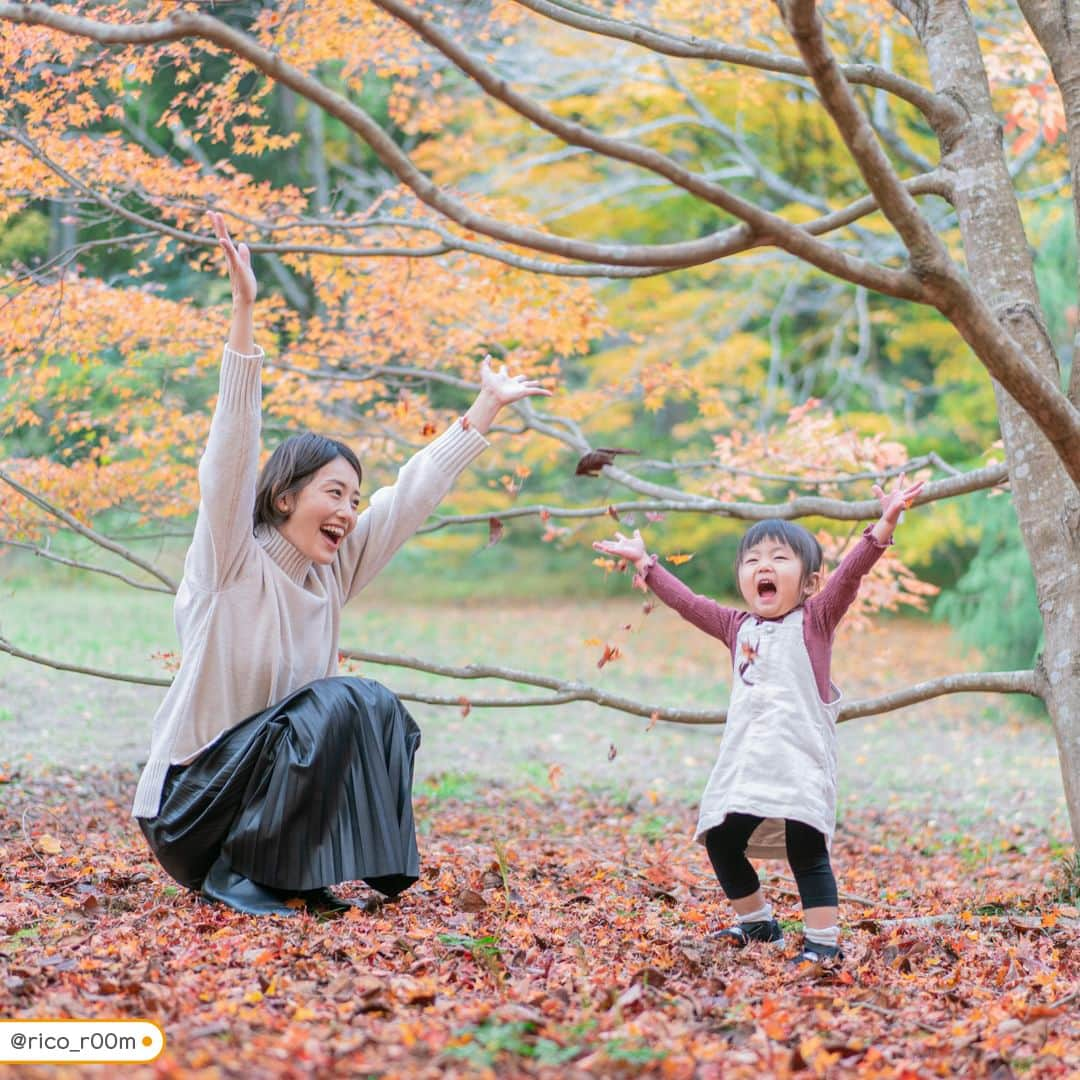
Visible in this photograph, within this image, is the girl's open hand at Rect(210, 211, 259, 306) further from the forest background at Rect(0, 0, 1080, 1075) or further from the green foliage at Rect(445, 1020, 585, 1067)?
the green foliage at Rect(445, 1020, 585, 1067)

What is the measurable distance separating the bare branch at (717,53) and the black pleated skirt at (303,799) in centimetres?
225

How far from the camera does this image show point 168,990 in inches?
95.7

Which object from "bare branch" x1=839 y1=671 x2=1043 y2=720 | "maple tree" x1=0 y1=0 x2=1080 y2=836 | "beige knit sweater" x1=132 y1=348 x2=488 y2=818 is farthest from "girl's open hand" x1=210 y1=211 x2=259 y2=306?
"bare branch" x1=839 y1=671 x2=1043 y2=720

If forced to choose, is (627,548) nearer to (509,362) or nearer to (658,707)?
(658,707)

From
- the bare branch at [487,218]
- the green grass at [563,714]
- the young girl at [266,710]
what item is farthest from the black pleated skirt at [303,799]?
the green grass at [563,714]

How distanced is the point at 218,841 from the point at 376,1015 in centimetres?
124

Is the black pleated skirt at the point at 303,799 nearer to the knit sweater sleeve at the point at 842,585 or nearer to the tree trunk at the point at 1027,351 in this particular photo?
the knit sweater sleeve at the point at 842,585

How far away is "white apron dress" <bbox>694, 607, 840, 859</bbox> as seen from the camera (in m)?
3.20

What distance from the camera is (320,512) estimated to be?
358 centimetres

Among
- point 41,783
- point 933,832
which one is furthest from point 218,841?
point 933,832

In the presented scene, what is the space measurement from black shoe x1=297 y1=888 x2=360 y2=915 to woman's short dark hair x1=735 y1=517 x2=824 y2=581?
1469mm

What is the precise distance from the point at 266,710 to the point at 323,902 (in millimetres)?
575

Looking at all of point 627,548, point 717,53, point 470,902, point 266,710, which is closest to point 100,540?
point 266,710

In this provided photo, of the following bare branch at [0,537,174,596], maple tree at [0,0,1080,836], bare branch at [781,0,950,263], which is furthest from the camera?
bare branch at [0,537,174,596]
